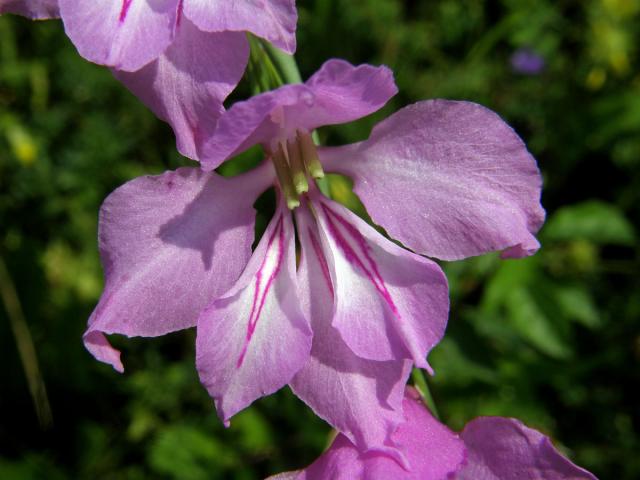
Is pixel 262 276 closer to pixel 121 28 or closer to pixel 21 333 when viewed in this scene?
pixel 121 28

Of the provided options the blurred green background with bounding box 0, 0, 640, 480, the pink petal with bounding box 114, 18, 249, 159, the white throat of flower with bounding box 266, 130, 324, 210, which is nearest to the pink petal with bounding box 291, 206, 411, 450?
the white throat of flower with bounding box 266, 130, 324, 210

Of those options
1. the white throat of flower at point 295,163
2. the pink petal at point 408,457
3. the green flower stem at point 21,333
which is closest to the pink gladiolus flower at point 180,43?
the white throat of flower at point 295,163

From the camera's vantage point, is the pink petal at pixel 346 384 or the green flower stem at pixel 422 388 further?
the green flower stem at pixel 422 388

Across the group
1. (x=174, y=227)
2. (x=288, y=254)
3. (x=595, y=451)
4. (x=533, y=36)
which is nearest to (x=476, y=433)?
(x=288, y=254)

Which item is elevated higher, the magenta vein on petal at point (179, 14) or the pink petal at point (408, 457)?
the magenta vein on petal at point (179, 14)

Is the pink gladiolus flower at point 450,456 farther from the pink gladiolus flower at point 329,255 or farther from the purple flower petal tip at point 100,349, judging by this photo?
the purple flower petal tip at point 100,349

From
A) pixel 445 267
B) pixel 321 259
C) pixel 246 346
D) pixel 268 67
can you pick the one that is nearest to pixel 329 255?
pixel 321 259
